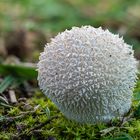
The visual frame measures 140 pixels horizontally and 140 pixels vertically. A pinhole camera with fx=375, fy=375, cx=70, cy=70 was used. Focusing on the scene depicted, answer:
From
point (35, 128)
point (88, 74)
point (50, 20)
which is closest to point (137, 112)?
point (88, 74)

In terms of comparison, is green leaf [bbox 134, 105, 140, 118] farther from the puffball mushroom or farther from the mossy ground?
the puffball mushroom

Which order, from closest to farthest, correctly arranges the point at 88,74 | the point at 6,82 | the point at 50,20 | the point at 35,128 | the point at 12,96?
1. the point at 88,74
2. the point at 35,128
3. the point at 12,96
4. the point at 6,82
5. the point at 50,20

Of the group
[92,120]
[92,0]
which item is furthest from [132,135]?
[92,0]

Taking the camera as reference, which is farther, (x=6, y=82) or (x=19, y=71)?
(x=19, y=71)

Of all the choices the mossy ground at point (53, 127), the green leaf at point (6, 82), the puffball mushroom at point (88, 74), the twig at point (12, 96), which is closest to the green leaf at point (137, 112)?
the mossy ground at point (53, 127)

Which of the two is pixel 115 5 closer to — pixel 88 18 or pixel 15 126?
pixel 88 18

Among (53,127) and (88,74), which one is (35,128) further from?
(88,74)
